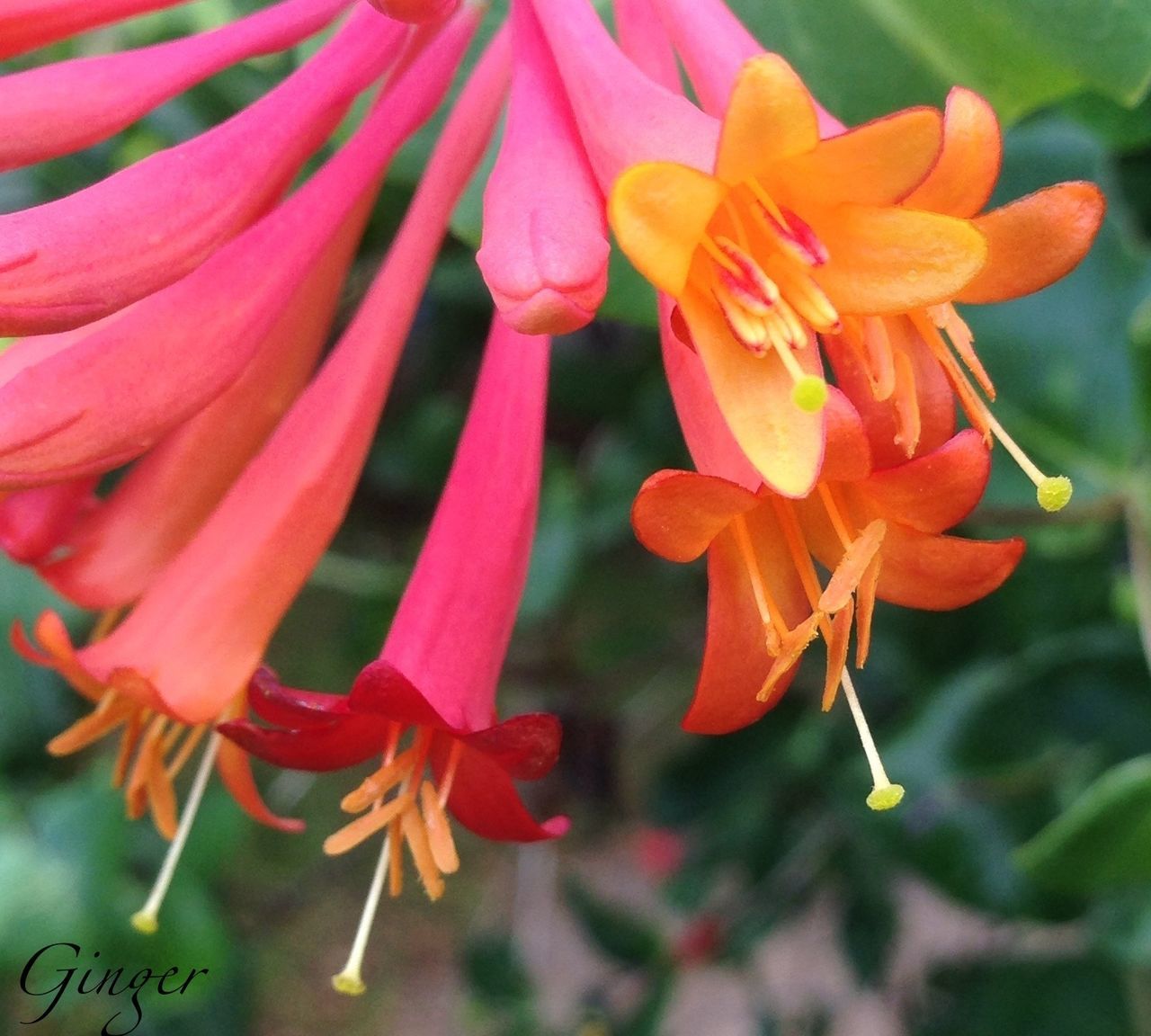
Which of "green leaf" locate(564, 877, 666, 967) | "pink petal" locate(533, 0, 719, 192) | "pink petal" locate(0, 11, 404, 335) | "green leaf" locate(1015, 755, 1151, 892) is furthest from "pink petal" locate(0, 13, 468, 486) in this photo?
"green leaf" locate(564, 877, 666, 967)

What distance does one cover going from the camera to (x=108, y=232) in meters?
0.41

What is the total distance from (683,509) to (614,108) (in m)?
0.13

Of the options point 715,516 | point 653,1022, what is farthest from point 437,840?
point 653,1022

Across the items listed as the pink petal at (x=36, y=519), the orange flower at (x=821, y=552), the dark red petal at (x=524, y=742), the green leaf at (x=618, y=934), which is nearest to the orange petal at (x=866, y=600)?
the orange flower at (x=821, y=552)

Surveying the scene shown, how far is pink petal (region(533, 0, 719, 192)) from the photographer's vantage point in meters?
0.38

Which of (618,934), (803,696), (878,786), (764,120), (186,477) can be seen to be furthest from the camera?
(618,934)

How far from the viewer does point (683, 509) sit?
0.38 m

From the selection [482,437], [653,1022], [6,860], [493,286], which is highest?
[493,286]

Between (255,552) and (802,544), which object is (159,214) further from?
(802,544)

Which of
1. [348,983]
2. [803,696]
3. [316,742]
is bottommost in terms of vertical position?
[803,696]

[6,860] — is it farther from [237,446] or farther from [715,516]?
[715,516]

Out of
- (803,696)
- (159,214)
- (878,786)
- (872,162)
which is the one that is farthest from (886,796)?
(803,696)

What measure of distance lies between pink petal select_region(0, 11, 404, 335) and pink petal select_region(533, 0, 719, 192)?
110 mm

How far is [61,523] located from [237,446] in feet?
0.27
